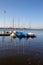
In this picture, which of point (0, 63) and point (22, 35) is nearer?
point (0, 63)

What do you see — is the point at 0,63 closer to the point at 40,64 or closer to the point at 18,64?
the point at 18,64

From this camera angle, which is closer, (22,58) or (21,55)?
(22,58)

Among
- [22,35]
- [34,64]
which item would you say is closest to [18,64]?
[34,64]

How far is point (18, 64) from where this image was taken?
16.2m

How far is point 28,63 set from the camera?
16.7m

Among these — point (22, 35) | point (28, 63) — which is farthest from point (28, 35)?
point (28, 63)

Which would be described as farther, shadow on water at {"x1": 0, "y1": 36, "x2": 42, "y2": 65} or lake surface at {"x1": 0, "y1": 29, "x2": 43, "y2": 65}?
lake surface at {"x1": 0, "y1": 29, "x2": 43, "y2": 65}

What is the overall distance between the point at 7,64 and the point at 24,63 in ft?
7.81

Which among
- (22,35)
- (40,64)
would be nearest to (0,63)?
(40,64)

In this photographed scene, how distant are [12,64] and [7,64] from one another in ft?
2.22

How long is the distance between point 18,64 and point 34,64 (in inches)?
86.7

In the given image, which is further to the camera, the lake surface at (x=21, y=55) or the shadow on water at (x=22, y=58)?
the lake surface at (x=21, y=55)

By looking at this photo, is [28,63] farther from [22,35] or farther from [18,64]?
[22,35]

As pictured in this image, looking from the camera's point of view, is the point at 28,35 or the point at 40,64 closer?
the point at 40,64
